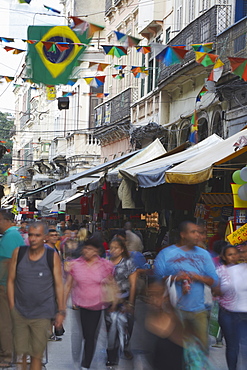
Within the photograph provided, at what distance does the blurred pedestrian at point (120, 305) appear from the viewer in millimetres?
8797

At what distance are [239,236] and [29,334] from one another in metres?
4.72

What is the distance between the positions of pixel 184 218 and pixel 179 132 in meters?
5.04

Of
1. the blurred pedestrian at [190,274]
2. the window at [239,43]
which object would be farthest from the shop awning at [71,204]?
the blurred pedestrian at [190,274]

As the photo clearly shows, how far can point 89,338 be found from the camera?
814 centimetres

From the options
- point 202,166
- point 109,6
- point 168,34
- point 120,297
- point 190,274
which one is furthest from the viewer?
point 109,6

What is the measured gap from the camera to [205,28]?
19.3 m

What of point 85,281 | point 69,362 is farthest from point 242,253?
point 69,362

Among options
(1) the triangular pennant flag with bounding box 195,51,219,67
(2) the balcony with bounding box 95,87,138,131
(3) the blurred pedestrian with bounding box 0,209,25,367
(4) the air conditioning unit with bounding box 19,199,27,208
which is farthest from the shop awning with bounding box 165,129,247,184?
(4) the air conditioning unit with bounding box 19,199,27,208

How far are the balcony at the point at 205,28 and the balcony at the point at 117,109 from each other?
844 centimetres

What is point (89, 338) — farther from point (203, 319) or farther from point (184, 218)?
point (184, 218)

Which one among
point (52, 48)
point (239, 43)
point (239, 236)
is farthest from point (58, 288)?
point (239, 43)

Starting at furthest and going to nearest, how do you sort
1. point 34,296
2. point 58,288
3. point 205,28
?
point 205,28 → point 58,288 → point 34,296

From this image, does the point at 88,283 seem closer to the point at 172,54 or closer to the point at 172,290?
the point at 172,290

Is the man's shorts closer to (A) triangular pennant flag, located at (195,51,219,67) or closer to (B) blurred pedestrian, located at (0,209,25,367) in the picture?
(B) blurred pedestrian, located at (0,209,25,367)
